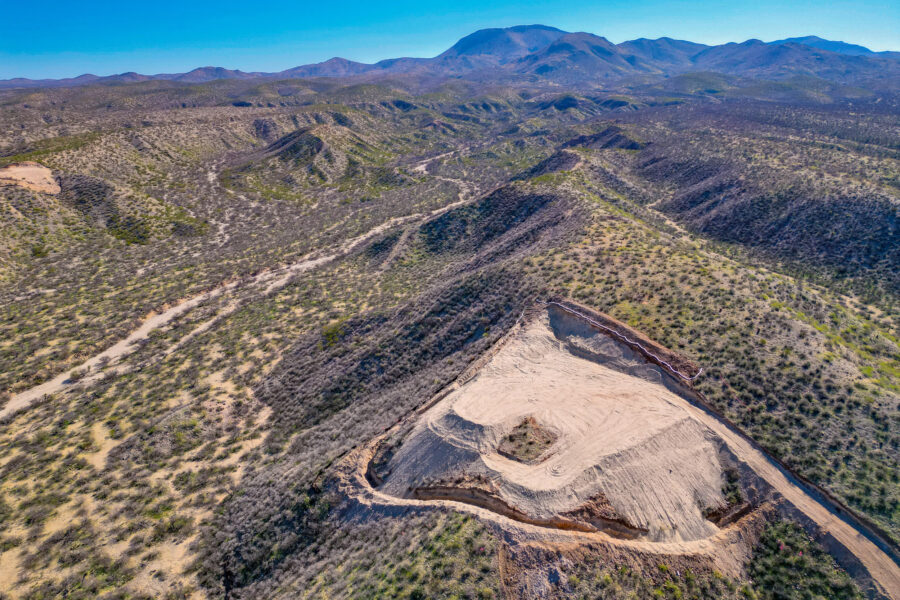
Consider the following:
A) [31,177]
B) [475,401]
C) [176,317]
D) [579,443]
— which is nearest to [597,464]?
[579,443]

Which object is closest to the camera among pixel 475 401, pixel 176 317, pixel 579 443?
pixel 579 443

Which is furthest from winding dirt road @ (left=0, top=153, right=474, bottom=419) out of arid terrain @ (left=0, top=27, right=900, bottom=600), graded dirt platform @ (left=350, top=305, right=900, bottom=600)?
graded dirt platform @ (left=350, top=305, right=900, bottom=600)

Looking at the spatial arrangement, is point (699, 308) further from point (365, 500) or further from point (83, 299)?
point (83, 299)

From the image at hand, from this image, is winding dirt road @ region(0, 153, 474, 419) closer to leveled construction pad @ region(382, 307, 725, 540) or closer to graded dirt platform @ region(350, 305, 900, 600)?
graded dirt platform @ region(350, 305, 900, 600)

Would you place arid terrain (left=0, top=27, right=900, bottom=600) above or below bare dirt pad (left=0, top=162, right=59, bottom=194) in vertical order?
below

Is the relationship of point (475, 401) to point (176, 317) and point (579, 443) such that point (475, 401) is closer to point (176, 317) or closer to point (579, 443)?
point (579, 443)

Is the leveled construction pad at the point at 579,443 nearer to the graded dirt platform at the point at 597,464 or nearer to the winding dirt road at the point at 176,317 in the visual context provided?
the graded dirt platform at the point at 597,464
